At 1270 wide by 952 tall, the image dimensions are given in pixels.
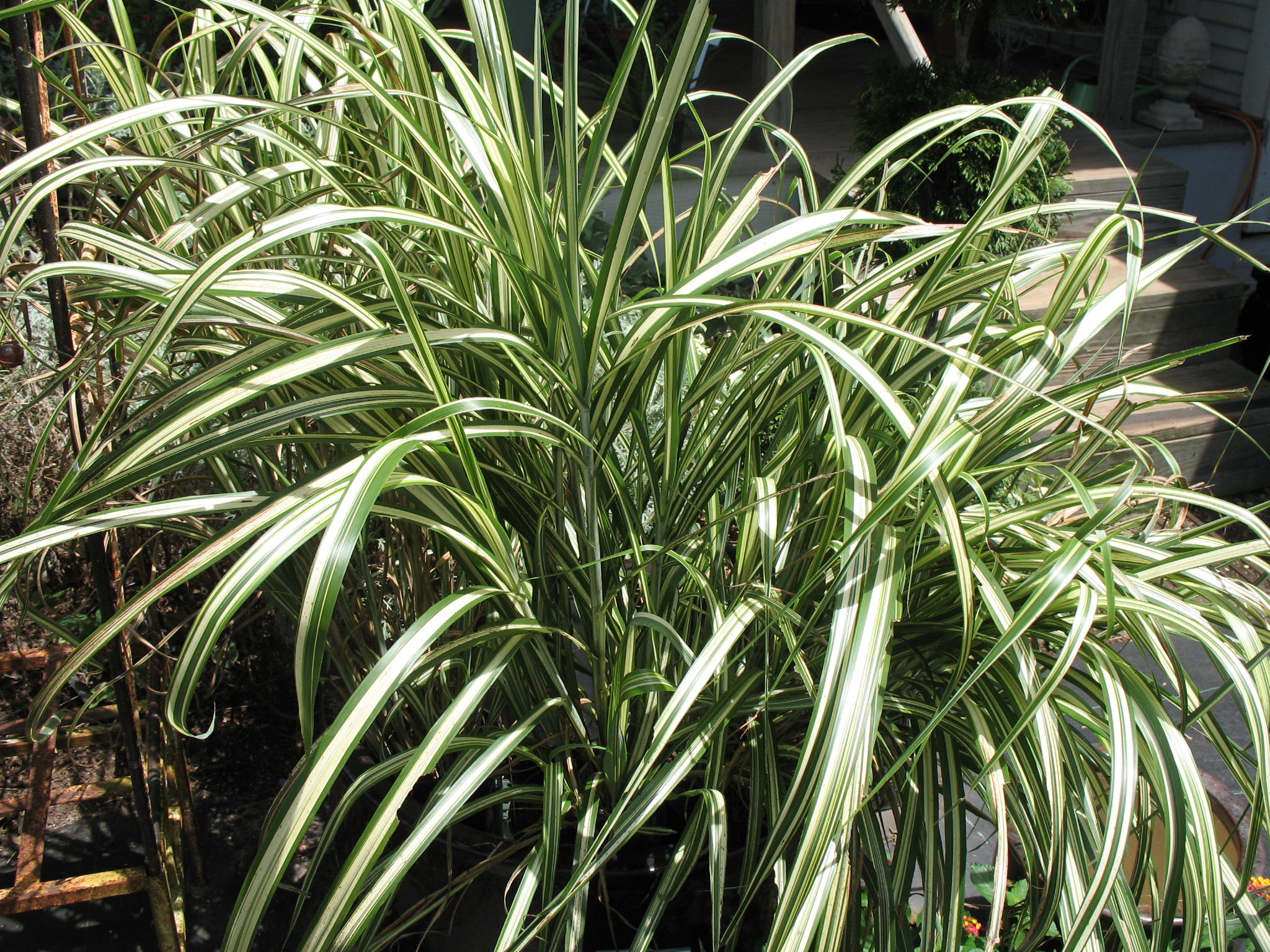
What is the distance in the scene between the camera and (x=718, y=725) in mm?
969

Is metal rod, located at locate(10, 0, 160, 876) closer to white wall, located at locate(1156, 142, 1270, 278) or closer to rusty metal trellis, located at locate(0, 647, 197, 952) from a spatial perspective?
rusty metal trellis, located at locate(0, 647, 197, 952)

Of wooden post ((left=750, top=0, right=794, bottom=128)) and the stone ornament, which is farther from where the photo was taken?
the stone ornament

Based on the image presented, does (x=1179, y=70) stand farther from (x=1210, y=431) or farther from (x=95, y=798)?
(x=95, y=798)

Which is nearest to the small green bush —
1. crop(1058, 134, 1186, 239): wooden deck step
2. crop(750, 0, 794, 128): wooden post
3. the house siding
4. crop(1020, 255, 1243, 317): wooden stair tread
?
crop(1020, 255, 1243, 317): wooden stair tread

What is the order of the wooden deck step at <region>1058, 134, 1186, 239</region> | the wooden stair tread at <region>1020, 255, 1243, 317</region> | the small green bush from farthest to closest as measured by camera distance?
the wooden deck step at <region>1058, 134, 1186, 239</region> < the wooden stair tread at <region>1020, 255, 1243, 317</region> < the small green bush

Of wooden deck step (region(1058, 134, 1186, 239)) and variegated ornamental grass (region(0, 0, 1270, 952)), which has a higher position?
variegated ornamental grass (region(0, 0, 1270, 952))

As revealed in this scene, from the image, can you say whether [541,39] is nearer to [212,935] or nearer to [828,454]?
[828,454]

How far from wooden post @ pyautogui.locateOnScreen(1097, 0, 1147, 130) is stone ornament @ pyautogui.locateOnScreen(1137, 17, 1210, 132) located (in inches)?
4.4

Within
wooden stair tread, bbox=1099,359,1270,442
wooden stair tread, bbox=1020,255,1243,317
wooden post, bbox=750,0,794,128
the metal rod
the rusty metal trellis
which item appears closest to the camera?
the metal rod

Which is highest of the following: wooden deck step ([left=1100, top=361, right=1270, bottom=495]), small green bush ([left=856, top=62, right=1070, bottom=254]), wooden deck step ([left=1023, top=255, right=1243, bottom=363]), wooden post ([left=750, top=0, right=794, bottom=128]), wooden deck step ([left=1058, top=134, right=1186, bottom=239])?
wooden post ([left=750, top=0, right=794, bottom=128])

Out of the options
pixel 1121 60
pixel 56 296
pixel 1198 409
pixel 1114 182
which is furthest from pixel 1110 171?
pixel 56 296

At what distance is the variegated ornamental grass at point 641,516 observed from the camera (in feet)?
2.56

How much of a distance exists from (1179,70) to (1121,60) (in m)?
0.26

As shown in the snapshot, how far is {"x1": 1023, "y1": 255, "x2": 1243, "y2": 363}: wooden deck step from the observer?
3871mm
